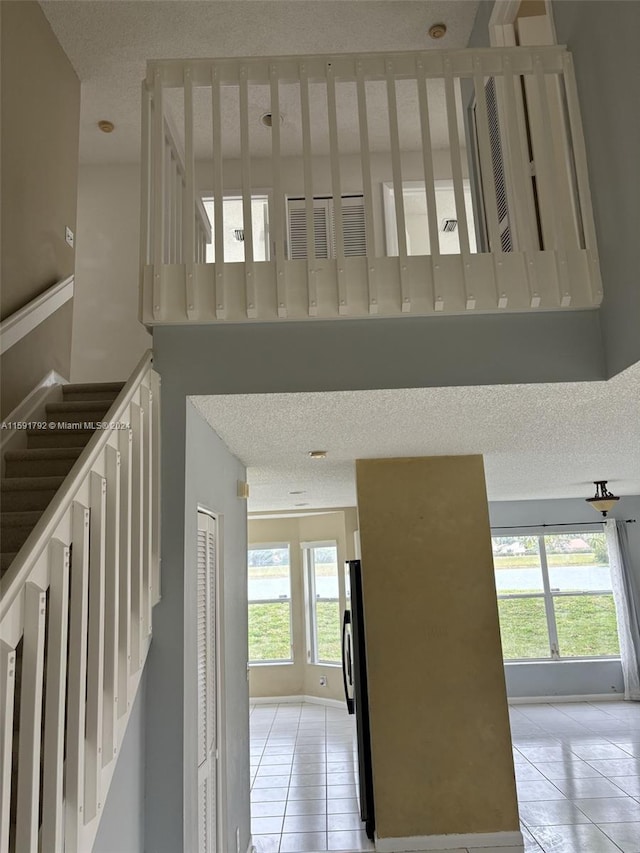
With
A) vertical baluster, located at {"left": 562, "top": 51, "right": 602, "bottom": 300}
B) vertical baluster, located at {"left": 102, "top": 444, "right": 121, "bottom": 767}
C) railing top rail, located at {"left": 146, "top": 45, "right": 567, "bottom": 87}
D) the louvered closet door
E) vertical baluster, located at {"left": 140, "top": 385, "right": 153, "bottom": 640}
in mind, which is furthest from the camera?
the louvered closet door

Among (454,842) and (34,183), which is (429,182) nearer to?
(34,183)

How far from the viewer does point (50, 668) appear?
1.47 metres

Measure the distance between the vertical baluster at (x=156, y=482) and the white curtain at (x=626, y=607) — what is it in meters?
8.01

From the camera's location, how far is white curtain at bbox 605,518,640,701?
858cm

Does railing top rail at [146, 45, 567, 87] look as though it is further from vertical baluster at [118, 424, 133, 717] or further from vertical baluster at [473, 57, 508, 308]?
vertical baluster at [118, 424, 133, 717]

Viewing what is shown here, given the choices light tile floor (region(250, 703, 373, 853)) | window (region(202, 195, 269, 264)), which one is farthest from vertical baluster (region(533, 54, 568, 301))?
light tile floor (region(250, 703, 373, 853))

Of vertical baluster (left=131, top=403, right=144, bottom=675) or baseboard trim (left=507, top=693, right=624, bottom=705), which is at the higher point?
vertical baluster (left=131, top=403, right=144, bottom=675)

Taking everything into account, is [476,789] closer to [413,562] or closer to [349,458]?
[413,562]

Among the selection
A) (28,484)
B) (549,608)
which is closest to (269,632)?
(549,608)

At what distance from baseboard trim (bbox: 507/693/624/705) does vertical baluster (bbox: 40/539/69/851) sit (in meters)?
8.41

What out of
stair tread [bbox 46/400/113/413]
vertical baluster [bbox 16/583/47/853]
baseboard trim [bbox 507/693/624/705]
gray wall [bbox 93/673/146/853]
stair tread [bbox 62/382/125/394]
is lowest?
baseboard trim [bbox 507/693/624/705]

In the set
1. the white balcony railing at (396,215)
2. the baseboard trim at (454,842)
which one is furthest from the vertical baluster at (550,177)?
the baseboard trim at (454,842)

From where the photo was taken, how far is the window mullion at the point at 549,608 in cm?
886

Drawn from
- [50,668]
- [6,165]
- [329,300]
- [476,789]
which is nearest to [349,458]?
[329,300]
